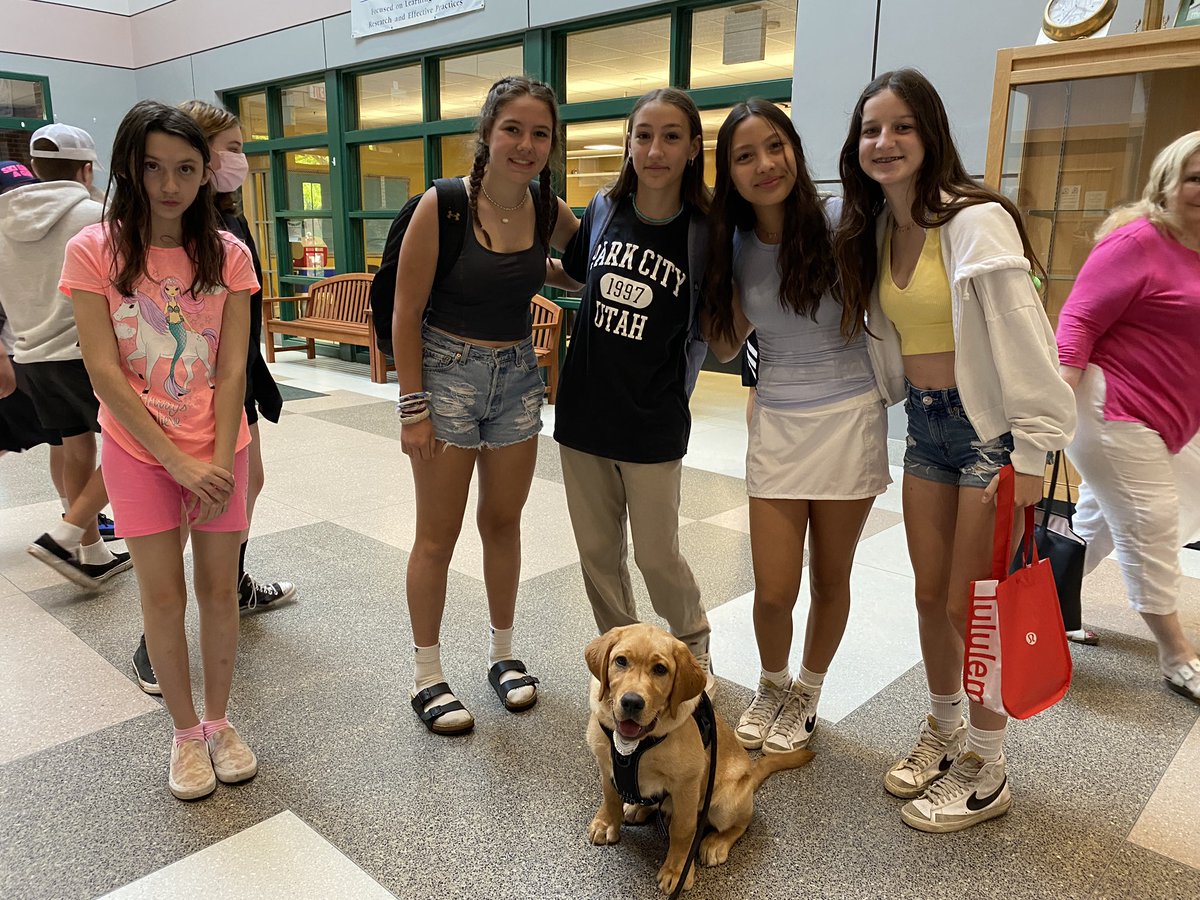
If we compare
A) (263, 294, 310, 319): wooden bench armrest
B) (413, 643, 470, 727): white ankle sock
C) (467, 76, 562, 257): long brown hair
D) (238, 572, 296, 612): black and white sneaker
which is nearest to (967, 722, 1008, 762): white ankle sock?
(413, 643, 470, 727): white ankle sock

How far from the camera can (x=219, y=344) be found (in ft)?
6.69

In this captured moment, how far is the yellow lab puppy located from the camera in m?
1.69

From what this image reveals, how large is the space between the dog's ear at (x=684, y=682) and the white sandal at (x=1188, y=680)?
6.08ft

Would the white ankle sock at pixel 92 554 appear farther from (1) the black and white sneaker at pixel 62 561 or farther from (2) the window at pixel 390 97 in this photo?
(2) the window at pixel 390 97

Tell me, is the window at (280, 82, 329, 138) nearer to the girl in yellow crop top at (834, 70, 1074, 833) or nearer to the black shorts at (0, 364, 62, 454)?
the black shorts at (0, 364, 62, 454)

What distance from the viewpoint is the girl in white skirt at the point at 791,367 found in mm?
1952

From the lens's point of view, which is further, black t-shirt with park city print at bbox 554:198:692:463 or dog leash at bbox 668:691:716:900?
black t-shirt with park city print at bbox 554:198:692:463

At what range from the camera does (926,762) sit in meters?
2.14

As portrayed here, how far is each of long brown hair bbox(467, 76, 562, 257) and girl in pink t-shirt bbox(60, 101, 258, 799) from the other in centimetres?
60

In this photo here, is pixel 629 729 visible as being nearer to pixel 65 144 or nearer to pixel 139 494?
pixel 139 494

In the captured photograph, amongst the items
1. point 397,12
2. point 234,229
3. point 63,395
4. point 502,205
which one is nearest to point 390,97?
point 397,12

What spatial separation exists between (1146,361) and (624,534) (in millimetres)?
1647

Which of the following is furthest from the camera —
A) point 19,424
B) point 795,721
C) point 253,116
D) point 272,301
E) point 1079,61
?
point 253,116

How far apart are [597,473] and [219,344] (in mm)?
1013
